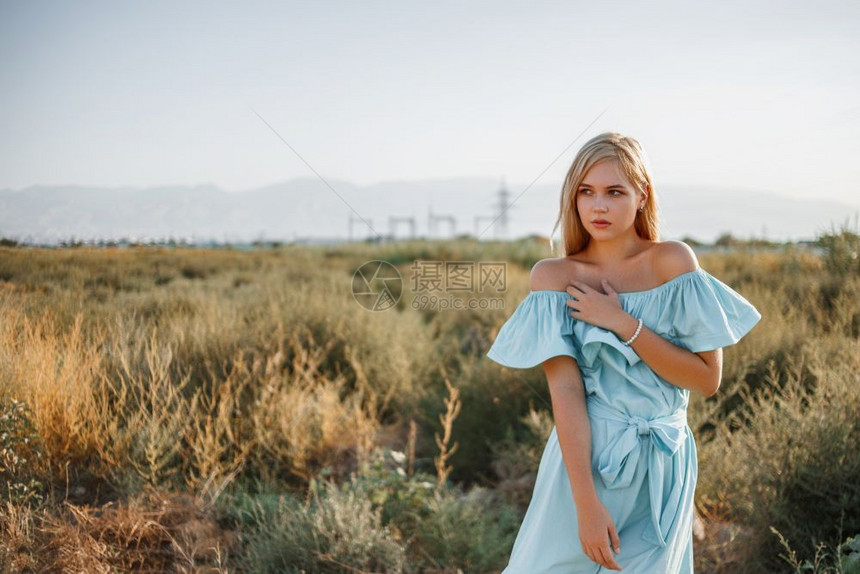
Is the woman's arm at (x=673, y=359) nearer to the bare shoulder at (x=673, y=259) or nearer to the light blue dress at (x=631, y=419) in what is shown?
the light blue dress at (x=631, y=419)

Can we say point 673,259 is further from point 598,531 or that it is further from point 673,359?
point 598,531

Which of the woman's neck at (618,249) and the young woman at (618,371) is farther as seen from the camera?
the woman's neck at (618,249)

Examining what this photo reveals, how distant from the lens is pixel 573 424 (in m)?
1.67

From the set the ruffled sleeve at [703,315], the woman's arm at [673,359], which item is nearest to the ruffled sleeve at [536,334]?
the woman's arm at [673,359]

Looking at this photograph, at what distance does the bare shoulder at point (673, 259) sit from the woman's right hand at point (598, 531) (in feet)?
2.08

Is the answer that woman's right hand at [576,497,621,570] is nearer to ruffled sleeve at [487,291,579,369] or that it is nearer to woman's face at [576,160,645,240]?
ruffled sleeve at [487,291,579,369]

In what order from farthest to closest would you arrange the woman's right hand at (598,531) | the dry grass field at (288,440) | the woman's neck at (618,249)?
the dry grass field at (288,440), the woman's neck at (618,249), the woman's right hand at (598,531)

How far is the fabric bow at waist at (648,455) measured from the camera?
5.46 ft

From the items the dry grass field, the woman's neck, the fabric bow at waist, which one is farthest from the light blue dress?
the dry grass field

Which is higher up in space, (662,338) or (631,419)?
(662,338)

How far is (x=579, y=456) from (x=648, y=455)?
0.20m

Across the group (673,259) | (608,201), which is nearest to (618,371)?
(673,259)

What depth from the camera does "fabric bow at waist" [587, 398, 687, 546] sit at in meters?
1.66

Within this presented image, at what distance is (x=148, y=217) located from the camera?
4.61 metres
